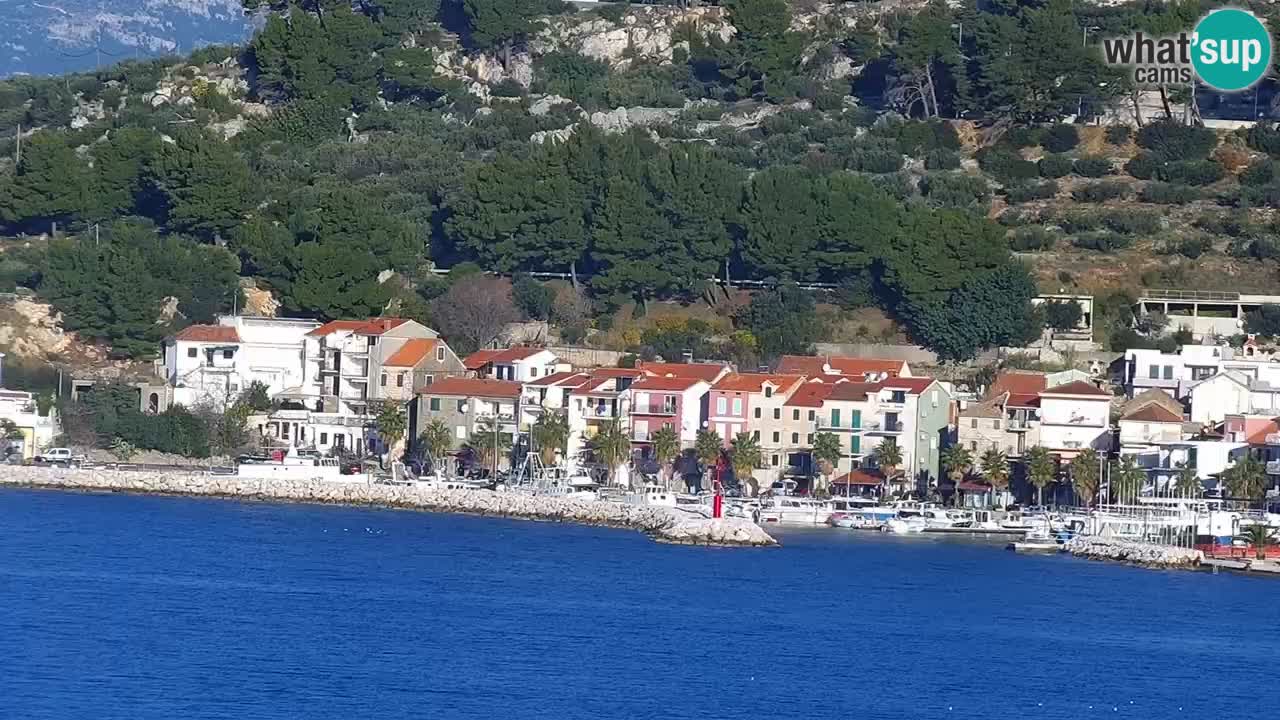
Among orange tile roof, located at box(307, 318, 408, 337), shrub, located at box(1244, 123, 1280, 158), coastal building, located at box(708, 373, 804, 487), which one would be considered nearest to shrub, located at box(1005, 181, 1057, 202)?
shrub, located at box(1244, 123, 1280, 158)

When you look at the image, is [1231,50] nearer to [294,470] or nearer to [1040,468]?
[1040,468]

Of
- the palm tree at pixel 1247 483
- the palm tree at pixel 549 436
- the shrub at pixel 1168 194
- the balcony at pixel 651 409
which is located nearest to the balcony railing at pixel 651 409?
the balcony at pixel 651 409

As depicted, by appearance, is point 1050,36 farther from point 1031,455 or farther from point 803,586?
point 803,586

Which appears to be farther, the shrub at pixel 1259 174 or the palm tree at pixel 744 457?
the shrub at pixel 1259 174

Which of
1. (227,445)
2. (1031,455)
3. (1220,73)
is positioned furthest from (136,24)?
(1031,455)

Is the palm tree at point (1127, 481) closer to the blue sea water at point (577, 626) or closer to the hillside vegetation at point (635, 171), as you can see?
the blue sea water at point (577, 626)
